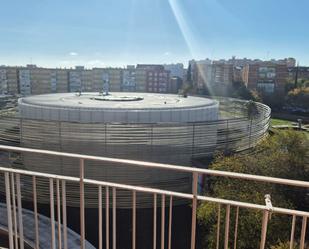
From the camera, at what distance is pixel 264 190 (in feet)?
34.3

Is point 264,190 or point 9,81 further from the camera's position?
point 9,81

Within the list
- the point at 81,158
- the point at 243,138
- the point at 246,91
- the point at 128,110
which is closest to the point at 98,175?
the point at 128,110

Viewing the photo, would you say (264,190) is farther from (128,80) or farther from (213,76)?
(128,80)

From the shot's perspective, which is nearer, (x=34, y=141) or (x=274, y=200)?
(x=274, y=200)

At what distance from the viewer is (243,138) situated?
1891 centimetres

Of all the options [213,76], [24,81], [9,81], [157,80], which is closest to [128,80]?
[157,80]

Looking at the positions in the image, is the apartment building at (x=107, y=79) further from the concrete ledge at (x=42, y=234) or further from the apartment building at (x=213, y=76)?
the concrete ledge at (x=42, y=234)

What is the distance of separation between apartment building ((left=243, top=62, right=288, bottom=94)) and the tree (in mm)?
49752

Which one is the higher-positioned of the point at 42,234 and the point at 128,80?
the point at 128,80

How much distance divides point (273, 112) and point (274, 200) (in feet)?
144

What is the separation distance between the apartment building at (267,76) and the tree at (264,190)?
4975 cm

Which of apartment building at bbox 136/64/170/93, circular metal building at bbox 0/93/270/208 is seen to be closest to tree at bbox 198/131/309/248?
circular metal building at bbox 0/93/270/208

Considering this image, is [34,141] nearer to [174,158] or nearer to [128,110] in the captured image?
[128,110]

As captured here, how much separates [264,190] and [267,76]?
2188 inches
